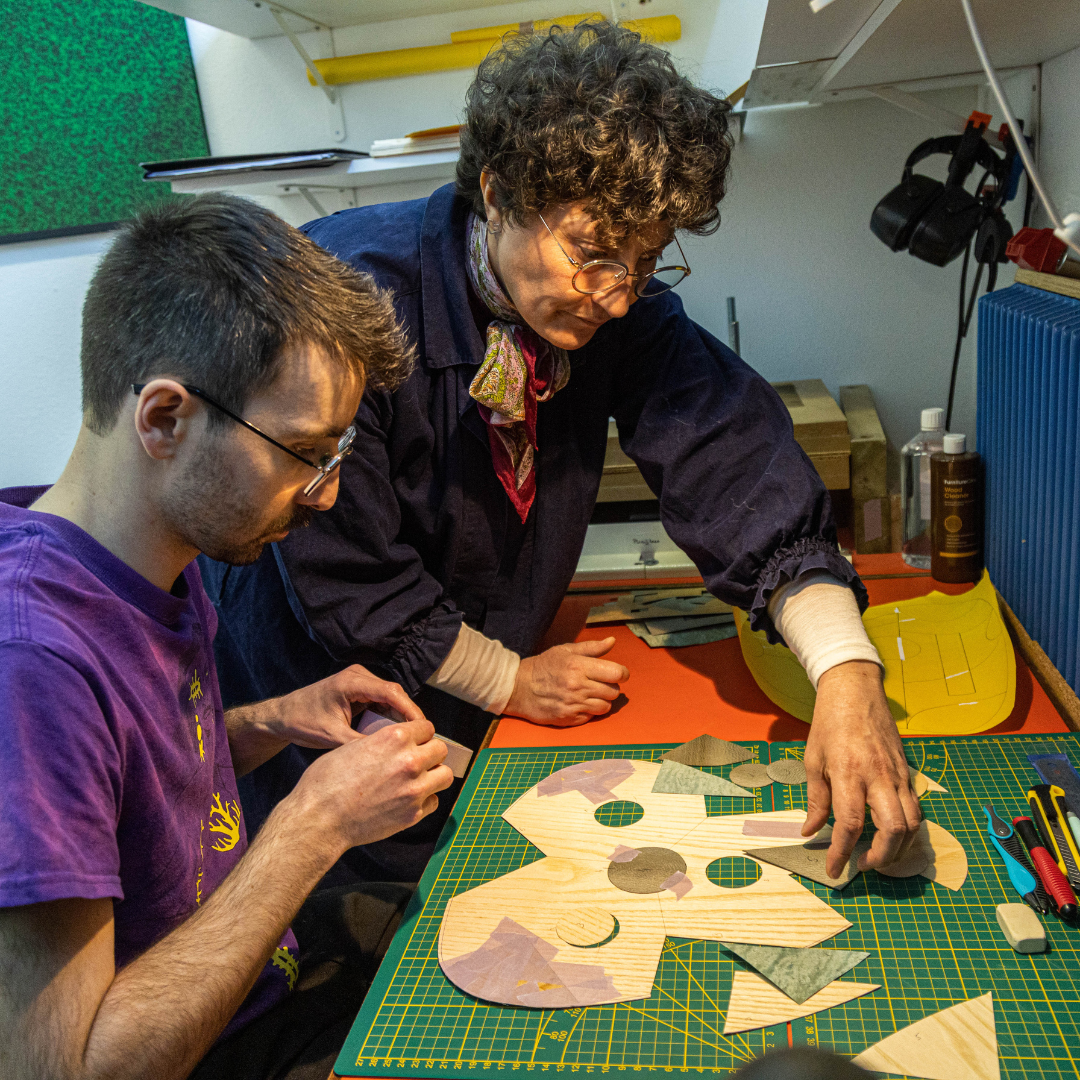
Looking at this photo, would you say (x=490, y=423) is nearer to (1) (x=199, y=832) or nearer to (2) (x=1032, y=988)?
(1) (x=199, y=832)

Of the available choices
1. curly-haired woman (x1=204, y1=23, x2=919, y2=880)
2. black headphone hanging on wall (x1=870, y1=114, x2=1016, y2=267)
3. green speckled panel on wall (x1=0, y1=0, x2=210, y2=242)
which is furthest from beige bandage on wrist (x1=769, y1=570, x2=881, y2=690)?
green speckled panel on wall (x1=0, y1=0, x2=210, y2=242)

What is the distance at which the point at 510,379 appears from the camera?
1.23 m

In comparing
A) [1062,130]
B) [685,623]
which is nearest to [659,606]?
[685,623]

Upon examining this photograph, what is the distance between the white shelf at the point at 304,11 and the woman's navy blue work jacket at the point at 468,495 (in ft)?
3.37

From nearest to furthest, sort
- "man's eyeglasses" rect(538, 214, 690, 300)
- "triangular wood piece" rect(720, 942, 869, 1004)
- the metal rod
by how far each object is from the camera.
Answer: "triangular wood piece" rect(720, 942, 869, 1004), "man's eyeglasses" rect(538, 214, 690, 300), the metal rod

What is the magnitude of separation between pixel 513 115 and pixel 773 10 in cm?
38

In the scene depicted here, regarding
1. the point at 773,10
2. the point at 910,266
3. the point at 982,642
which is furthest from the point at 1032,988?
the point at 910,266

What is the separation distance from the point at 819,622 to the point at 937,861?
0.31 metres

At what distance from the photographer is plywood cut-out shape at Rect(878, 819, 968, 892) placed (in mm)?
878

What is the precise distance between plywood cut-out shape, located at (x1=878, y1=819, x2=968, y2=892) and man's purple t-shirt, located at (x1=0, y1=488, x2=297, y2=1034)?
0.66m

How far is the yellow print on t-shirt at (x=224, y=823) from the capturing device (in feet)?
3.26

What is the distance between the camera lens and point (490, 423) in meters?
1.26

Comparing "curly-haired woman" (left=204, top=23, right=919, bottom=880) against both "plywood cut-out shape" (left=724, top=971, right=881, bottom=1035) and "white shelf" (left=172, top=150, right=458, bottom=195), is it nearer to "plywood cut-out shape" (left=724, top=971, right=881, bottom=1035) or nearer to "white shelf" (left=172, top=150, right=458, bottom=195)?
"plywood cut-out shape" (left=724, top=971, right=881, bottom=1035)

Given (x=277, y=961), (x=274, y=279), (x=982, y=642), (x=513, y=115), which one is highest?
(x=513, y=115)
